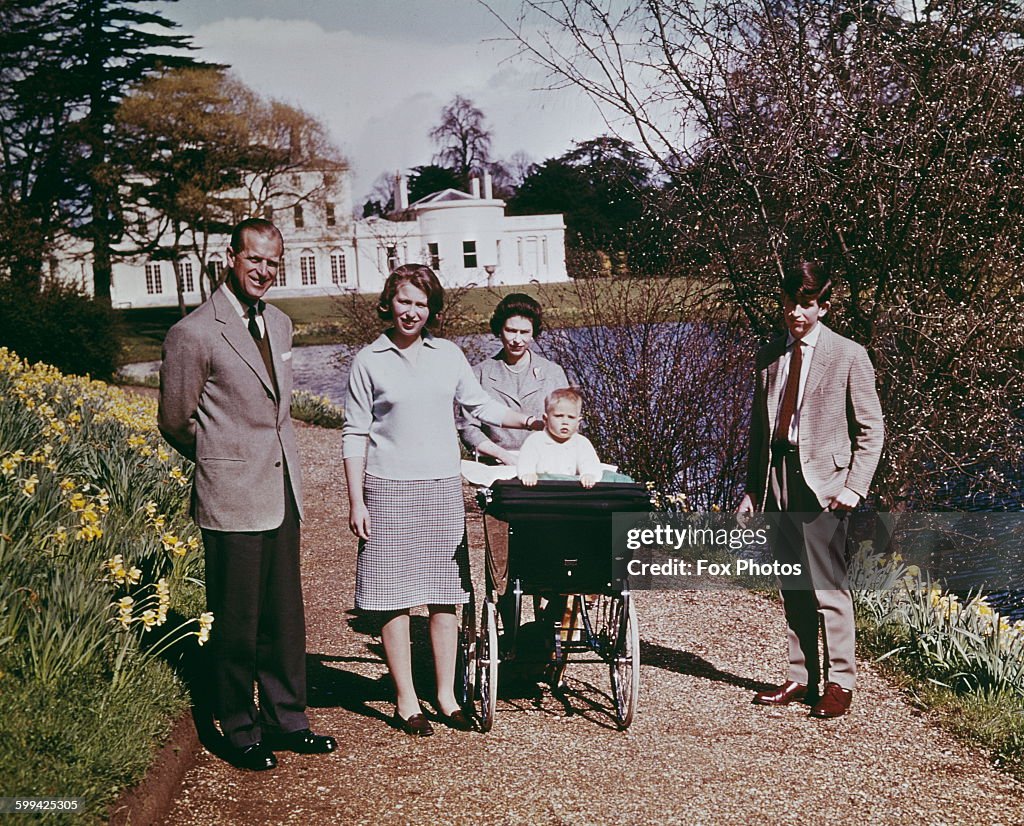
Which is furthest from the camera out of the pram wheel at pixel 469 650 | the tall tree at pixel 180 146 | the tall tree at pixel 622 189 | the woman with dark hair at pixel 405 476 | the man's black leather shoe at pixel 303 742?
the tall tree at pixel 180 146

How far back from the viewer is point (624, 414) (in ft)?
29.1

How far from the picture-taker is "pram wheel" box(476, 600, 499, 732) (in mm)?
4707

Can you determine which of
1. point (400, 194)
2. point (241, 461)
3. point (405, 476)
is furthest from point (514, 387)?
point (400, 194)

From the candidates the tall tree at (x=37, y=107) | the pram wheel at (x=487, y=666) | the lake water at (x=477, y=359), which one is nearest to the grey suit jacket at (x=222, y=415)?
the pram wheel at (x=487, y=666)

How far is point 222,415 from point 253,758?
1.36m

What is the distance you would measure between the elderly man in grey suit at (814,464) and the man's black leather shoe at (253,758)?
2287 mm

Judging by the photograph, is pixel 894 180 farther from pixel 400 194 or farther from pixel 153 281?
pixel 153 281

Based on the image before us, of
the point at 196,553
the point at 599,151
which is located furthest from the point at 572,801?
the point at 599,151

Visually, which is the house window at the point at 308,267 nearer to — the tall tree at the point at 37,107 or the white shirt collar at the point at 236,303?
the tall tree at the point at 37,107

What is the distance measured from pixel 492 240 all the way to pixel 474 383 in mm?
53781

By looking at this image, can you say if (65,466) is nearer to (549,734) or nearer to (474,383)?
(474,383)

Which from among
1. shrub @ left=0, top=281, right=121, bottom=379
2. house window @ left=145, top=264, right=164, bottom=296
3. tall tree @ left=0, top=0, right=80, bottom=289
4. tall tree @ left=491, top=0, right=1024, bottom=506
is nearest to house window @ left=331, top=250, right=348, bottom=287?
house window @ left=145, top=264, right=164, bottom=296

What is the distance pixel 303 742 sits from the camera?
459 centimetres

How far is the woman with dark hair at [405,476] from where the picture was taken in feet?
15.4
